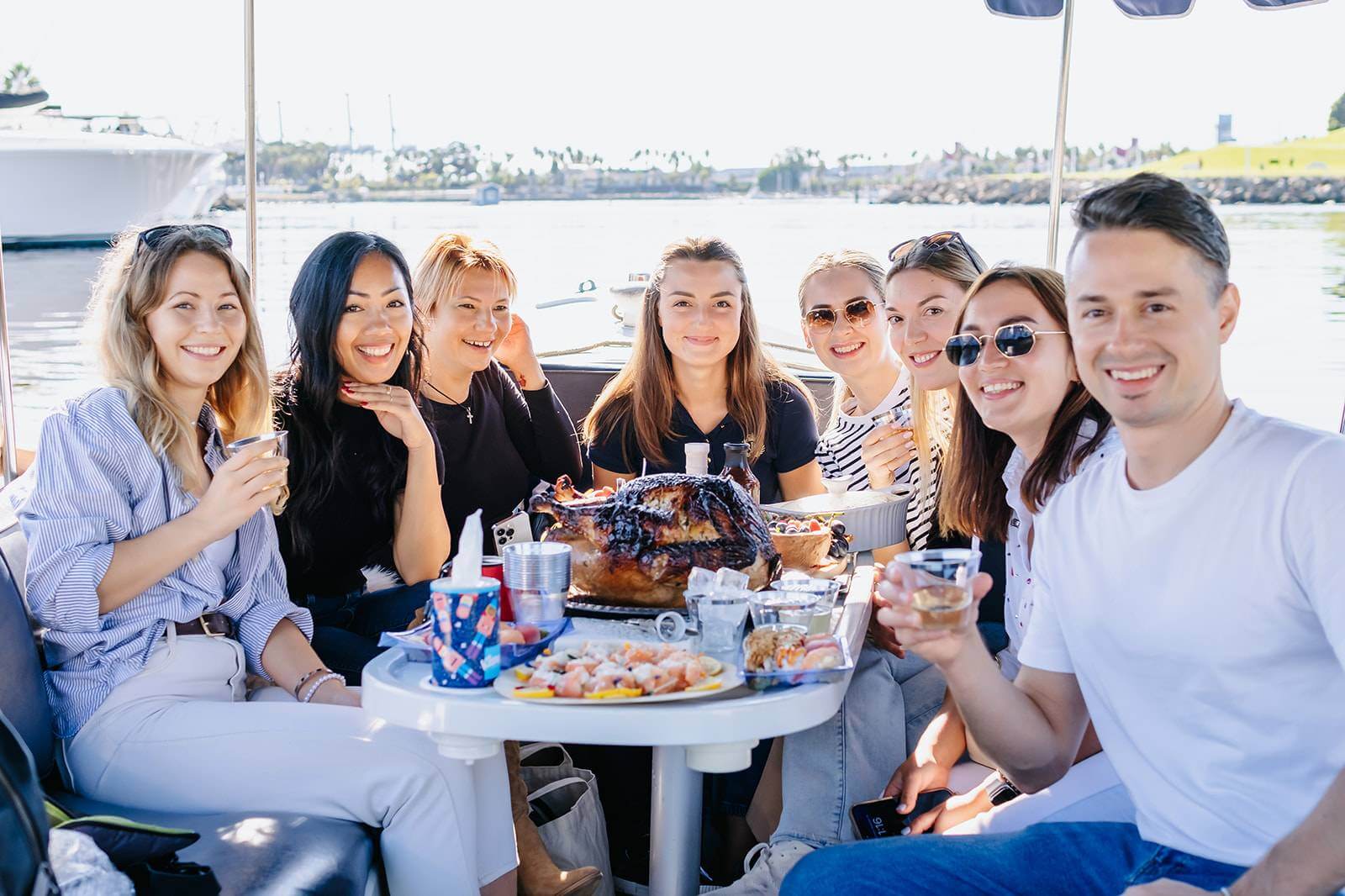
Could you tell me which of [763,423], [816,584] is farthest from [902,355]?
[816,584]

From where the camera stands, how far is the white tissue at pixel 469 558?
1765mm

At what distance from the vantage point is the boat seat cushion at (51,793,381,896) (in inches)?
75.4

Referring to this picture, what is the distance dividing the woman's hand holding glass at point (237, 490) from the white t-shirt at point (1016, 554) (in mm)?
1460

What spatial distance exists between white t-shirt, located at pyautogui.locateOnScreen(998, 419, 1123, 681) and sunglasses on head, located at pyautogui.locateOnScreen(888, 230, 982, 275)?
0.83 meters

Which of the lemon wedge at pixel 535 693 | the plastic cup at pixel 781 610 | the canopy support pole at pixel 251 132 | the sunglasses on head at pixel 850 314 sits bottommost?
the lemon wedge at pixel 535 693

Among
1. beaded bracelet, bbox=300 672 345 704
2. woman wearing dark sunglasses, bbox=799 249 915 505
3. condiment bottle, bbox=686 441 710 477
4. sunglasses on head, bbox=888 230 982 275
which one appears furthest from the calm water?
condiment bottle, bbox=686 441 710 477

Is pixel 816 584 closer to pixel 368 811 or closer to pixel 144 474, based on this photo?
pixel 368 811

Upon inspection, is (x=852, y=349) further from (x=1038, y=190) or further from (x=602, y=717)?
(x=1038, y=190)

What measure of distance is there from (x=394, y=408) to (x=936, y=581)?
1.65 meters

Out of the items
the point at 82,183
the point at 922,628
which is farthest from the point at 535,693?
the point at 82,183

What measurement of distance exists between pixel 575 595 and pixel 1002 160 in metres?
9.28

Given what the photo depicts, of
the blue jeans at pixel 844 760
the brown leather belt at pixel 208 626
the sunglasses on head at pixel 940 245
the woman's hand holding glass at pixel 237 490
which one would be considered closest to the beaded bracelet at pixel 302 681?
the brown leather belt at pixel 208 626

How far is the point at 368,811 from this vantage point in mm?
2174

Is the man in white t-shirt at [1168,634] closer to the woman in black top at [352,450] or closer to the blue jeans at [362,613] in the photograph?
the blue jeans at [362,613]
